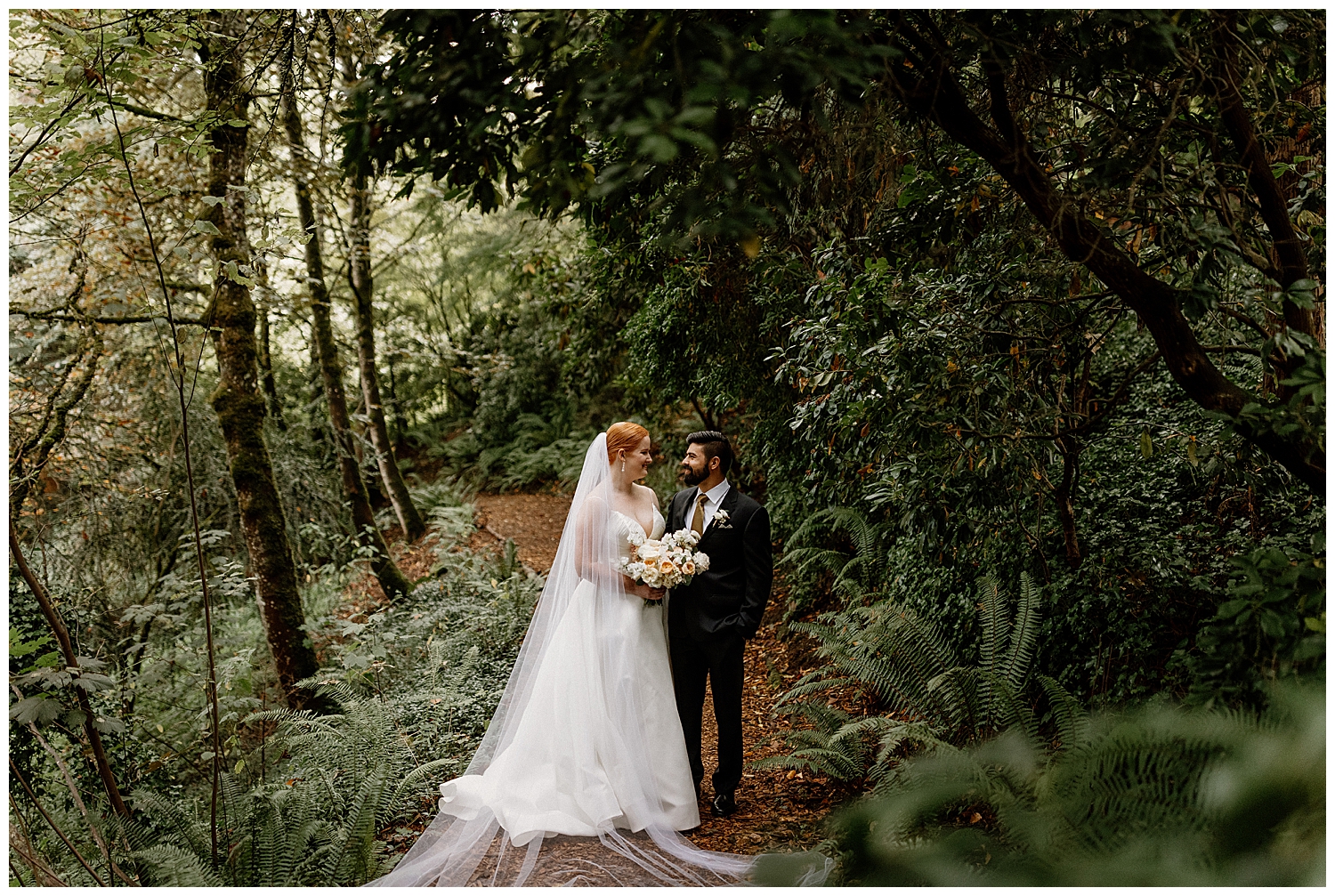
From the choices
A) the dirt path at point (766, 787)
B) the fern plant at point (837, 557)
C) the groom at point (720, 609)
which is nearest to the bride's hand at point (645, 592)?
the groom at point (720, 609)

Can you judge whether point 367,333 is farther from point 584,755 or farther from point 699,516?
point 584,755

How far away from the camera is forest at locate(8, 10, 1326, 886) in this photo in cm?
299

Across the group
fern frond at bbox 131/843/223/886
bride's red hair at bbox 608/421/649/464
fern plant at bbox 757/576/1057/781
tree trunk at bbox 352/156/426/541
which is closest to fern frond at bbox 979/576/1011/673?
fern plant at bbox 757/576/1057/781

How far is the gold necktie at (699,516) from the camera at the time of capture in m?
4.97

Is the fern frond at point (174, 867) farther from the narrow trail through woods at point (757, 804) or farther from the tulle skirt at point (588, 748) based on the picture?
the tulle skirt at point (588, 748)

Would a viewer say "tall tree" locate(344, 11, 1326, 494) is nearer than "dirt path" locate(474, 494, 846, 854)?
Yes

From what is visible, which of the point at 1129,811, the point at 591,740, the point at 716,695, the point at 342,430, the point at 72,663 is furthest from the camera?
the point at 342,430

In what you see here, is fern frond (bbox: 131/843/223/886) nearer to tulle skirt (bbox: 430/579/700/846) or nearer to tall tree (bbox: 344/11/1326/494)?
tulle skirt (bbox: 430/579/700/846)

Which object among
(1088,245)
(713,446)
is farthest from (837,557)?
(1088,245)

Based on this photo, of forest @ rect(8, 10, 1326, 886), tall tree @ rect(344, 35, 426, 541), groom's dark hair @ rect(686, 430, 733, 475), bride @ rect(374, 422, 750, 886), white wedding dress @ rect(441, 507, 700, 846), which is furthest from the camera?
tall tree @ rect(344, 35, 426, 541)

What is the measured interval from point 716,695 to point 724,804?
0.69 m

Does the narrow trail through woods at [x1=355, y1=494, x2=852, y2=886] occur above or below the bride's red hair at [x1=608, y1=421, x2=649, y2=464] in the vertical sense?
below

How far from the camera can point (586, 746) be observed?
4.52 metres

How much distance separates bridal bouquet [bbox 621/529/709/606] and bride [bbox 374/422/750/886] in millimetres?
131
